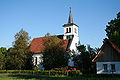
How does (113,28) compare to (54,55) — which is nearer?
(54,55)

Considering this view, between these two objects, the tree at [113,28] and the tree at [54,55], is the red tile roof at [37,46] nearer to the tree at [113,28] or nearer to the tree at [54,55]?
the tree at [54,55]

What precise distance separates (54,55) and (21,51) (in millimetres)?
11215

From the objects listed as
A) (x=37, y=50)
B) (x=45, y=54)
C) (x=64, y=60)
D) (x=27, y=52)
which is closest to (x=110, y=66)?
(x=64, y=60)

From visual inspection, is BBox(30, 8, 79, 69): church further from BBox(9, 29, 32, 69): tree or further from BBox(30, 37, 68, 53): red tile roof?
BBox(9, 29, 32, 69): tree

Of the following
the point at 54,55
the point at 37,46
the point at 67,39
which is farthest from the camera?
the point at 37,46

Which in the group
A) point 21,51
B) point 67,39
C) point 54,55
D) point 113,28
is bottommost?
point 54,55

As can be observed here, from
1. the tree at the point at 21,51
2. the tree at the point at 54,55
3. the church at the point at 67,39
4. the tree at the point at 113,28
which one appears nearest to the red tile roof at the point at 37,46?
the church at the point at 67,39

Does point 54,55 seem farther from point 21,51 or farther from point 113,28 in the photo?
point 113,28

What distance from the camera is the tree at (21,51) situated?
48469mm

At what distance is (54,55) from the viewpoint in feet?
137

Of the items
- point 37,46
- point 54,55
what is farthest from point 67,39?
point 54,55

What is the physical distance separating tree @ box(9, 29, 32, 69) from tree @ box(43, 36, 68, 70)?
809cm

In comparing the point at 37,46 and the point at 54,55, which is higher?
the point at 37,46

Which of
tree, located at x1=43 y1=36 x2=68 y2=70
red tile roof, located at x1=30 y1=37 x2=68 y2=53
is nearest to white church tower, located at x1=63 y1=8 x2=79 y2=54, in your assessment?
red tile roof, located at x1=30 y1=37 x2=68 y2=53
